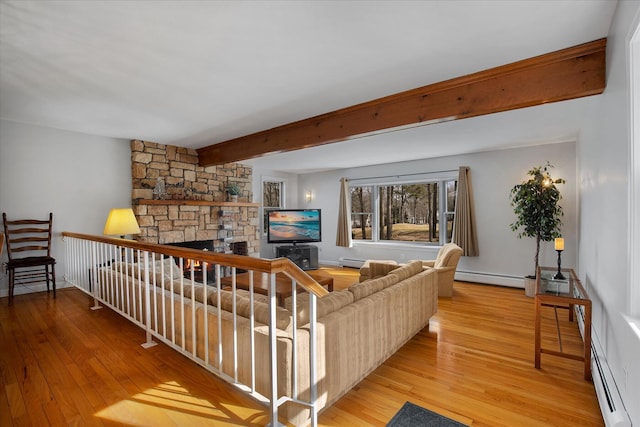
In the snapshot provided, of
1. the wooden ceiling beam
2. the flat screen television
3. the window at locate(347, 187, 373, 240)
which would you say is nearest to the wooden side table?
the wooden ceiling beam

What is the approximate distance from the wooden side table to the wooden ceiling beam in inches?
60.3

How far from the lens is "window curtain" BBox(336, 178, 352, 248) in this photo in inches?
283

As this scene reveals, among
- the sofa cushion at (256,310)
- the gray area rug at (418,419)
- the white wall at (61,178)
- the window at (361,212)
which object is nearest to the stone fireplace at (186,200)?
the white wall at (61,178)

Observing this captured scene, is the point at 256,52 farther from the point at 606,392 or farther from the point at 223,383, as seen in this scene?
the point at 606,392

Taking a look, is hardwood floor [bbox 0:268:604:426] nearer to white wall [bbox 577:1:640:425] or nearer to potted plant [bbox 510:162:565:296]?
white wall [bbox 577:1:640:425]

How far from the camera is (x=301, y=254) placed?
6812 millimetres

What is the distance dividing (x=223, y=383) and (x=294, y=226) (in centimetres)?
496

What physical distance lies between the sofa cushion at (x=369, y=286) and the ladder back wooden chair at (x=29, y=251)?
13.8 feet

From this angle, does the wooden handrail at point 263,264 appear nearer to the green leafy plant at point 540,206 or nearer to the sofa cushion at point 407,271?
the sofa cushion at point 407,271

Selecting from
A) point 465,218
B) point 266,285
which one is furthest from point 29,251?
point 465,218

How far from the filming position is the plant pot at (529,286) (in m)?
4.59

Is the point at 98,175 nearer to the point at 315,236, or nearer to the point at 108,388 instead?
the point at 108,388

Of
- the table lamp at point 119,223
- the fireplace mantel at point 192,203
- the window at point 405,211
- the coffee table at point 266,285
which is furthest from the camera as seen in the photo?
the window at point 405,211

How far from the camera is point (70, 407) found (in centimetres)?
188
